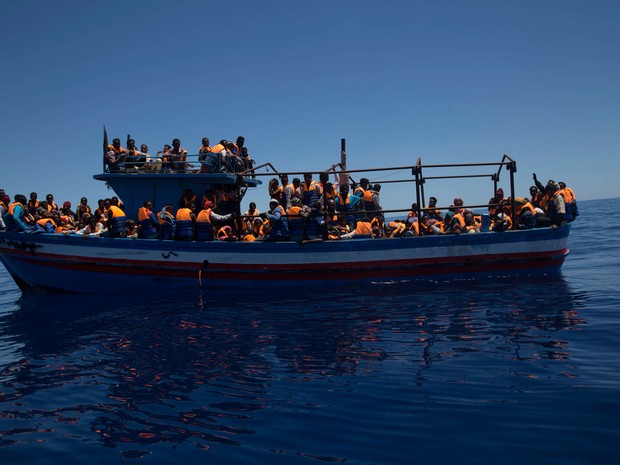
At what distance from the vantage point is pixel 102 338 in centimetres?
869

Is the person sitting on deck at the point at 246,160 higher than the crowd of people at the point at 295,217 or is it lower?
higher

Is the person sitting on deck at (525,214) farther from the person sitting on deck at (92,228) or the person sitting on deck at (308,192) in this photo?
the person sitting on deck at (92,228)

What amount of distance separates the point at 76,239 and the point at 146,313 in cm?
419

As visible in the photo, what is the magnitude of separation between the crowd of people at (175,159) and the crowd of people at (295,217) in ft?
2.73

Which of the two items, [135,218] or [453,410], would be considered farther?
[135,218]

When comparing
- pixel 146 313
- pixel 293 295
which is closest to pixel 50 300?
pixel 146 313

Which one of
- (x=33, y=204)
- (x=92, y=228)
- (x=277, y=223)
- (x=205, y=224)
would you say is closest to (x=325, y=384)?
(x=277, y=223)

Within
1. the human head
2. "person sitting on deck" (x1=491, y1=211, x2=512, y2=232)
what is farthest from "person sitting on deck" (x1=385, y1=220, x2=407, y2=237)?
the human head

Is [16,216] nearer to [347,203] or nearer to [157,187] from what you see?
[157,187]

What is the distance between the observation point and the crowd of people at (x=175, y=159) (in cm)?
1392

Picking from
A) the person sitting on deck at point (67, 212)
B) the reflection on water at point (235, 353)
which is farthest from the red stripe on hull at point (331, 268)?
the person sitting on deck at point (67, 212)

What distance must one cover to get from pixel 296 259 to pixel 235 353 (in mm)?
5905

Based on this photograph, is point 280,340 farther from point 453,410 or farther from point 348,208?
point 348,208

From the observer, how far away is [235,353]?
7.23m
